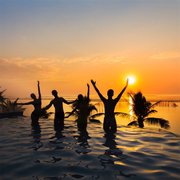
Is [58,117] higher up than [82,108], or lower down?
lower down

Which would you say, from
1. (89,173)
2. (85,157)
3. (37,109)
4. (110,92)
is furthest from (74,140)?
(37,109)

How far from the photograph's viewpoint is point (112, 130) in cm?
873

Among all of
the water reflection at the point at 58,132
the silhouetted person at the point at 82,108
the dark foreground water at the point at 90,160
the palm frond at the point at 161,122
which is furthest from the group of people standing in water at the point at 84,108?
the palm frond at the point at 161,122

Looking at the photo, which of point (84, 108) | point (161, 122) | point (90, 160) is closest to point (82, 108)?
point (84, 108)

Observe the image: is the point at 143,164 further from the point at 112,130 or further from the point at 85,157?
the point at 112,130

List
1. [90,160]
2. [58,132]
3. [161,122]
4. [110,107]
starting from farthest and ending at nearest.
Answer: [161,122], [58,132], [110,107], [90,160]

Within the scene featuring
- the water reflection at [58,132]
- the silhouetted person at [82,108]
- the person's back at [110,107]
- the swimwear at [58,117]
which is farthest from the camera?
the swimwear at [58,117]

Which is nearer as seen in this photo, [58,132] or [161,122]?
[58,132]

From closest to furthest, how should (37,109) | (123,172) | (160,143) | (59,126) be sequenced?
(123,172)
(160,143)
(59,126)
(37,109)

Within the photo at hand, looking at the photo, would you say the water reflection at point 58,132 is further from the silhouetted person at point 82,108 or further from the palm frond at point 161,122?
the palm frond at point 161,122

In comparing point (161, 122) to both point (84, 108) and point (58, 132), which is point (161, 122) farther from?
point (58, 132)

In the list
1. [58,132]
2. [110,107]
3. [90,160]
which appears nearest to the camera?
[90,160]

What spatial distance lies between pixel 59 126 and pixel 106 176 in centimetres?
706

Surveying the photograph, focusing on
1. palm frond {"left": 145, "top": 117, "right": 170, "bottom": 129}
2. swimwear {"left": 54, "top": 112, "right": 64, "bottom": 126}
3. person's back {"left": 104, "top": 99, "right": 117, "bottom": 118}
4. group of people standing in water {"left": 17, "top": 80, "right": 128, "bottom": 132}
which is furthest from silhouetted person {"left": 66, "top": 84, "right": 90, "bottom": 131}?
palm frond {"left": 145, "top": 117, "right": 170, "bottom": 129}
